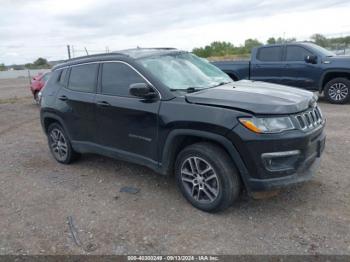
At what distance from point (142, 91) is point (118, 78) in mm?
752

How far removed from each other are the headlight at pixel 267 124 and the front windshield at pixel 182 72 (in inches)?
41.1

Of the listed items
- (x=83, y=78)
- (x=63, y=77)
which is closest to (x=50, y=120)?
(x=63, y=77)

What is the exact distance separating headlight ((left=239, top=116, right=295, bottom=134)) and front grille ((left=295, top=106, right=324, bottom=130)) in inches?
6.9

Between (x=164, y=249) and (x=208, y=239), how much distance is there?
44 centimetres

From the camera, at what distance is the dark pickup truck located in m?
9.84

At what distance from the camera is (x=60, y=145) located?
561 centimetres

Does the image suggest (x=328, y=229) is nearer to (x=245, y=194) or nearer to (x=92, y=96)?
(x=245, y=194)

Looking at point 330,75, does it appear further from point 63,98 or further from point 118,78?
point 63,98

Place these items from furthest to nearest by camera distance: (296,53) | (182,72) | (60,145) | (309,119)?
(296,53)
(60,145)
(182,72)
(309,119)

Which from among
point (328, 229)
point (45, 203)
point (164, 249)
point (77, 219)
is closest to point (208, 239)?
point (164, 249)

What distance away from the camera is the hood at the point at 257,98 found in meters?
3.34

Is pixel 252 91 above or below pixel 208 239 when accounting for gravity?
above

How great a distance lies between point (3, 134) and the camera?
8.41 metres

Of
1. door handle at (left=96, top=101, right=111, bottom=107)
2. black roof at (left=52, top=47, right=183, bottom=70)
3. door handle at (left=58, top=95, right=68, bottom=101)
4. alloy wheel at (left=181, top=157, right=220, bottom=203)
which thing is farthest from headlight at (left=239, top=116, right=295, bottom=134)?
door handle at (left=58, top=95, right=68, bottom=101)
